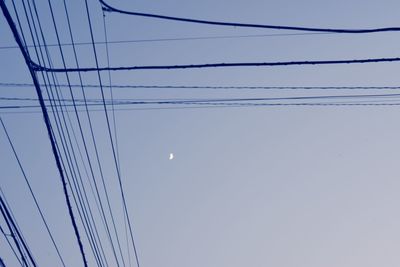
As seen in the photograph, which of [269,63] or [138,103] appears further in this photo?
[138,103]

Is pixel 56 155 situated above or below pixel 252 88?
below

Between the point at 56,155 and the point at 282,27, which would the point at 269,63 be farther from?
the point at 56,155

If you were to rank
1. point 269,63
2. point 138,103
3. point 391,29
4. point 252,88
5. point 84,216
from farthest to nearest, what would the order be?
point 138,103
point 252,88
point 84,216
point 269,63
point 391,29

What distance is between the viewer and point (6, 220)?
437cm

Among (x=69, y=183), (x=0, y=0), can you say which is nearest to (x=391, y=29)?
(x=0, y=0)

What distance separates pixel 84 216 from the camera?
5625mm

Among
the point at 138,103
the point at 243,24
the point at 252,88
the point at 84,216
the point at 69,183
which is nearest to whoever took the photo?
the point at 243,24

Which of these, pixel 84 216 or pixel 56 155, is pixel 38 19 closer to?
pixel 56 155

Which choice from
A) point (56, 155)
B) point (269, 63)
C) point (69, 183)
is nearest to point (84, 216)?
point (69, 183)

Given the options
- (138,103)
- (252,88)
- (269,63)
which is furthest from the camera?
(138,103)

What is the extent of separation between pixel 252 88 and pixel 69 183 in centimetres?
269

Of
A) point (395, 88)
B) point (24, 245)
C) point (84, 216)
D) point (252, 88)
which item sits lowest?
point (24, 245)

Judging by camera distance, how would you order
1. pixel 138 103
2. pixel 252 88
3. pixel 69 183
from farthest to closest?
1. pixel 138 103
2. pixel 252 88
3. pixel 69 183

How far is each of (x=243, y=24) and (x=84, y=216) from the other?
3.07 m
